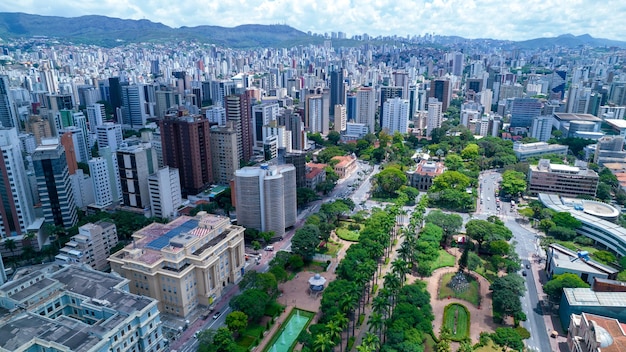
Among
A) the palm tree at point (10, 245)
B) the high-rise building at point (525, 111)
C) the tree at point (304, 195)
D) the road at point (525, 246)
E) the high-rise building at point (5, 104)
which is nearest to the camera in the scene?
the road at point (525, 246)

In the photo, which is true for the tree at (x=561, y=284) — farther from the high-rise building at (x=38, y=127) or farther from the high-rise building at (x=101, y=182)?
the high-rise building at (x=38, y=127)

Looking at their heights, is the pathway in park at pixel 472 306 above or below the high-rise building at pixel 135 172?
below

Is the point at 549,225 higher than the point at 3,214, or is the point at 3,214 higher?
the point at 3,214

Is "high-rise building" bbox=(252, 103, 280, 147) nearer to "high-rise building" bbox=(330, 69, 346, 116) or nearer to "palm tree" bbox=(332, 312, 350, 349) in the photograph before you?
"high-rise building" bbox=(330, 69, 346, 116)

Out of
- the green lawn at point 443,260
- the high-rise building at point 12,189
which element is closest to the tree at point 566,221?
the green lawn at point 443,260

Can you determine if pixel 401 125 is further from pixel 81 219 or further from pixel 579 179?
pixel 81 219

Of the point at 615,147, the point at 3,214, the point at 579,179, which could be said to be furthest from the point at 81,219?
the point at 615,147
